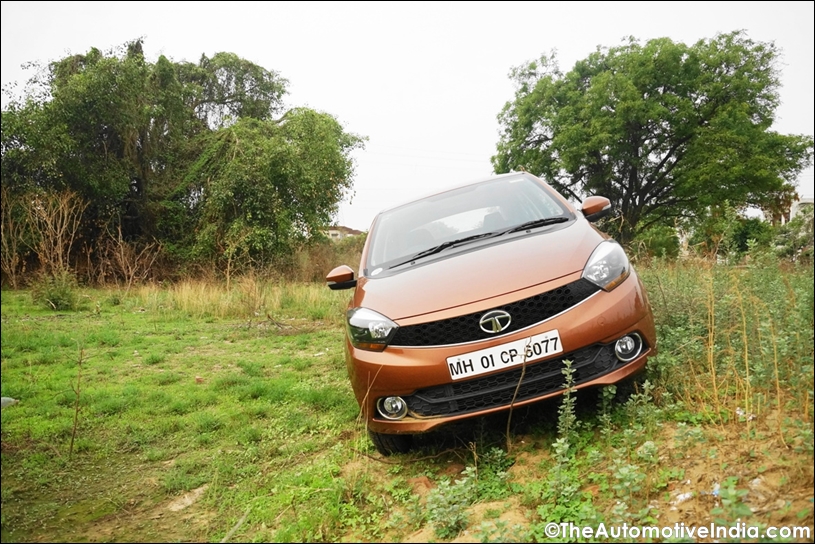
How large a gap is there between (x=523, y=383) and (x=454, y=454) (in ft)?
2.41

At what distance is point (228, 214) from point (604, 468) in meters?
17.5

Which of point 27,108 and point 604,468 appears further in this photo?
point 27,108

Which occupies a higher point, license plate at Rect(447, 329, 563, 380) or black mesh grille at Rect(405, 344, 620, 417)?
A: license plate at Rect(447, 329, 563, 380)

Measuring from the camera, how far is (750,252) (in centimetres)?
373

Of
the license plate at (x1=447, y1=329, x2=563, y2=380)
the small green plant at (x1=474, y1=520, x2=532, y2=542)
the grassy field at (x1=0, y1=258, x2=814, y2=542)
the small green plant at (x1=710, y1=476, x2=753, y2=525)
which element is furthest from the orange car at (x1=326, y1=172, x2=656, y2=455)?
the small green plant at (x1=710, y1=476, x2=753, y2=525)

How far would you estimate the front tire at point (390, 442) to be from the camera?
10.2 ft

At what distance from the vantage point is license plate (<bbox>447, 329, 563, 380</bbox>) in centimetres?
263

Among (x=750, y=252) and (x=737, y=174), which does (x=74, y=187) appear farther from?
(x=737, y=174)

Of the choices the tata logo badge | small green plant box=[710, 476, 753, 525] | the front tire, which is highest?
the tata logo badge

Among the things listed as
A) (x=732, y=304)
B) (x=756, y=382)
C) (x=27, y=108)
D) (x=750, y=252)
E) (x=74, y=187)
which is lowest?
(x=756, y=382)

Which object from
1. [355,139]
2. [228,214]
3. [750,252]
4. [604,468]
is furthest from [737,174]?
[604,468]

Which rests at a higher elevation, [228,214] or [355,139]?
[355,139]

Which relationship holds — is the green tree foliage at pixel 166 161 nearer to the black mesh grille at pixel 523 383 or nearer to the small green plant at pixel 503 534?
the black mesh grille at pixel 523 383

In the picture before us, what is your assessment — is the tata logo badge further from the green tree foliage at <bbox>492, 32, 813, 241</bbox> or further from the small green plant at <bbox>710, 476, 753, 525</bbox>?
the green tree foliage at <bbox>492, 32, 813, 241</bbox>
